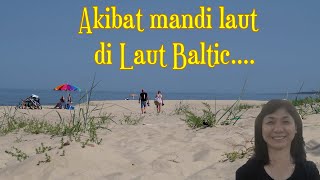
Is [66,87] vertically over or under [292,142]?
over

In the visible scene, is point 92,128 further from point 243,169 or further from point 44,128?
point 243,169

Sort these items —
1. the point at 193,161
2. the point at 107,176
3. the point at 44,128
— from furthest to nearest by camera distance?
the point at 44,128
the point at 193,161
the point at 107,176

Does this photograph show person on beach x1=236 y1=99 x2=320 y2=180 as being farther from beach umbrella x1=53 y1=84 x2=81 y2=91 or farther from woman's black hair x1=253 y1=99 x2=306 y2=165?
beach umbrella x1=53 y1=84 x2=81 y2=91

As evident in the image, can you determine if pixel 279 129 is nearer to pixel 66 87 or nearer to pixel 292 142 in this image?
pixel 292 142

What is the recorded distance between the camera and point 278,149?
2.03m

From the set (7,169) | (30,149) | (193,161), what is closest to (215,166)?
(193,161)

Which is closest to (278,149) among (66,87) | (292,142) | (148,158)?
(292,142)

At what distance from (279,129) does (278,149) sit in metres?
0.10

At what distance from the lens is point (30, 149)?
613 cm

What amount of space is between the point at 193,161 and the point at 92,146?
139 centimetres

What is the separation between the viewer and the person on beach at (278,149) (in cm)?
203

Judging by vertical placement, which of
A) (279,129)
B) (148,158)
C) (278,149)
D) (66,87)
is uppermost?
(66,87)

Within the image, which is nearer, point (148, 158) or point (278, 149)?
point (278, 149)

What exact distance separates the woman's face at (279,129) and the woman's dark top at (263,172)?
122mm
